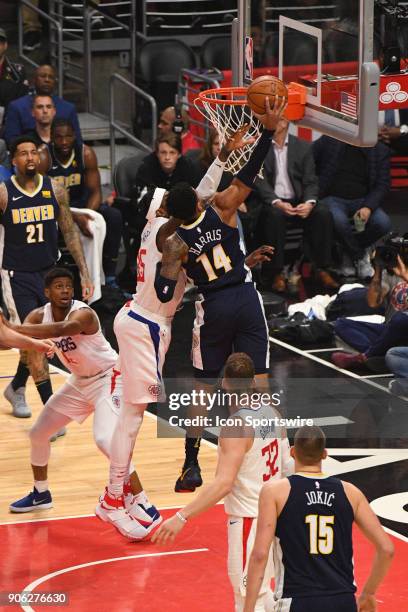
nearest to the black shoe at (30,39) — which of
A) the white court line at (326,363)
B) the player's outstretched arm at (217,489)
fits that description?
the white court line at (326,363)

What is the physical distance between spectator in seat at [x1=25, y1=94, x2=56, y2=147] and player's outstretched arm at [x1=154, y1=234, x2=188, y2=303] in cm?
521

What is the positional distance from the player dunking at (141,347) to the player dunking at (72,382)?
15 cm

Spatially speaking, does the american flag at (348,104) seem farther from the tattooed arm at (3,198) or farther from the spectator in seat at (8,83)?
the spectator in seat at (8,83)

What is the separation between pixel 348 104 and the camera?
8.16 m

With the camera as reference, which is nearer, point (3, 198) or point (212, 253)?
point (212, 253)

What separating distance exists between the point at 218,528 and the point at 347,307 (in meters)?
4.50

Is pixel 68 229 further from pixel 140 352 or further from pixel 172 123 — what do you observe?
pixel 172 123

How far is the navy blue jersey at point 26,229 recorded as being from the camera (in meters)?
10.1

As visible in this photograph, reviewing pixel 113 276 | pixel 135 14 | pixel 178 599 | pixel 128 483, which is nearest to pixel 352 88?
pixel 128 483

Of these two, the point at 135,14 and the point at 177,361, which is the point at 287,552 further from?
the point at 135,14

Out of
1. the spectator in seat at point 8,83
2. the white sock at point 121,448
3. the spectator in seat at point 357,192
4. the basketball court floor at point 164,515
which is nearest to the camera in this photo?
the basketball court floor at point 164,515

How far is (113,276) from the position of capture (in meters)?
13.5

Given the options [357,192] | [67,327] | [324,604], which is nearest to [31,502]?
[67,327]

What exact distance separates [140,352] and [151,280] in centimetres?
43
